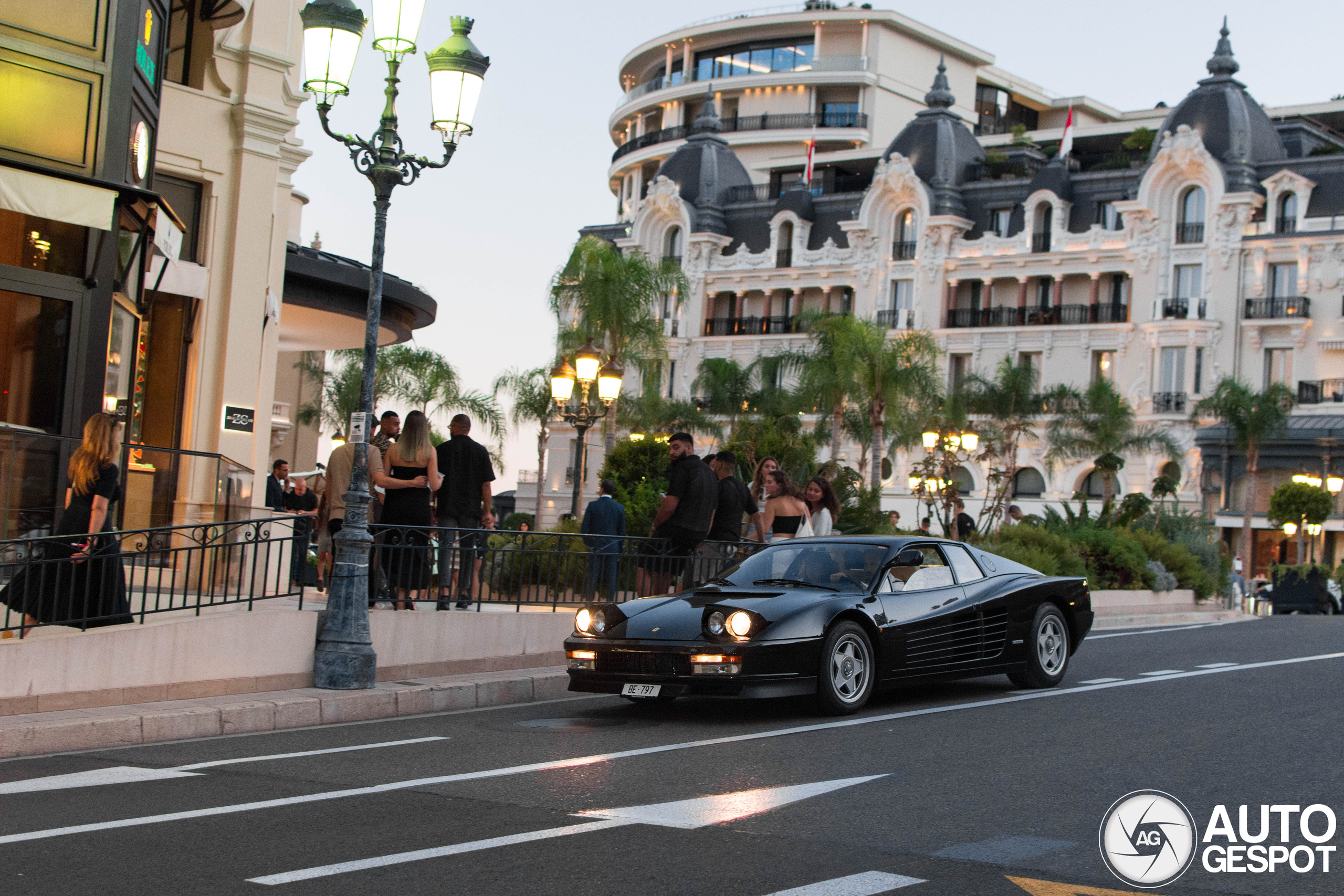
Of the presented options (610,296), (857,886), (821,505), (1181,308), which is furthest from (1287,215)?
(857,886)

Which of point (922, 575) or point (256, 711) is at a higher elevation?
point (922, 575)

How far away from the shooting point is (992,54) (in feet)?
281

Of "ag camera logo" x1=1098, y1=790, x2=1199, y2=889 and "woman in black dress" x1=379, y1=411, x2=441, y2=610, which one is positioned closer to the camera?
"ag camera logo" x1=1098, y1=790, x2=1199, y2=889

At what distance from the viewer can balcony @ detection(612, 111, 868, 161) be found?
80.9 metres

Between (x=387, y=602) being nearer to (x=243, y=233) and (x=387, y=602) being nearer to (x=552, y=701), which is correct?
(x=552, y=701)

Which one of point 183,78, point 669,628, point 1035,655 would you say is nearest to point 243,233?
point 183,78

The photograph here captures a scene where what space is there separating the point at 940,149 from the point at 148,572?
59581 millimetres

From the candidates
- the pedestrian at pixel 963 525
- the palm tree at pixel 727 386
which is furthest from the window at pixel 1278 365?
the pedestrian at pixel 963 525

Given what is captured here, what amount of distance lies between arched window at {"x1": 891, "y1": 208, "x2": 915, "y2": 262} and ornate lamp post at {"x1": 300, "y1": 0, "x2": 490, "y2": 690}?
55.3 meters

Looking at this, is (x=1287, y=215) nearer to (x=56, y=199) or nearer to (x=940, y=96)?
(x=940, y=96)

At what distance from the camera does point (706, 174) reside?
240 ft

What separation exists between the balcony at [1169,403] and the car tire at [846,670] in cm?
4973

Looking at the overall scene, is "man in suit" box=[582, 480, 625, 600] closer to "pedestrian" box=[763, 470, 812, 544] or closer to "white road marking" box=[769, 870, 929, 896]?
"pedestrian" box=[763, 470, 812, 544]

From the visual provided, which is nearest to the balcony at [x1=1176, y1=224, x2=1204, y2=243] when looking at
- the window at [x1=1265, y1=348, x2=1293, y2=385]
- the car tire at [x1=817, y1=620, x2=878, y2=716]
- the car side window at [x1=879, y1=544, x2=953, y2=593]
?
the window at [x1=1265, y1=348, x2=1293, y2=385]
